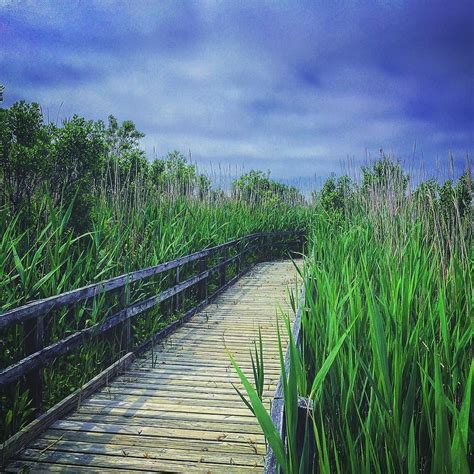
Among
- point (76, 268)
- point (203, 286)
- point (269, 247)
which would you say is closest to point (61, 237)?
point (76, 268)

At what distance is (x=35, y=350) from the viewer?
293cm

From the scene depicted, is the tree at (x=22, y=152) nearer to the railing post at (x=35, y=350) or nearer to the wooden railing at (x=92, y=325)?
the wooden railing at (x=92, y=325)

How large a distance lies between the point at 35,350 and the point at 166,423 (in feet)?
3.05

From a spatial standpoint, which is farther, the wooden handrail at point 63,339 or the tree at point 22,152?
the tree at point 22,152

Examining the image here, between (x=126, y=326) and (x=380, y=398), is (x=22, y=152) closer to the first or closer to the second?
(x=126, y=326)

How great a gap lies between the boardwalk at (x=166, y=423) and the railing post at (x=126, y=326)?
0.20 metres

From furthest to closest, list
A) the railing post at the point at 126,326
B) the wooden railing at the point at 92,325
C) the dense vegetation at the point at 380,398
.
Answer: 1. the railing post at the point at 126,326
2. the wooden railing at the point at 92,325
3. the dense vegetation at the point at 380,398

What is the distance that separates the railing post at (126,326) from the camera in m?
4.30

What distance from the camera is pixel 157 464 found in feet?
8.53

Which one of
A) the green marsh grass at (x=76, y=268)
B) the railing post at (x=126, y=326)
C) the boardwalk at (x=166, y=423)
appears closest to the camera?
the boardwalk at (x=166, y=423)

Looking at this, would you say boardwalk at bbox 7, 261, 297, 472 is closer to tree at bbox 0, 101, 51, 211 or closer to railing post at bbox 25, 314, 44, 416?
railing post at bbox 25, 314, 44, 416

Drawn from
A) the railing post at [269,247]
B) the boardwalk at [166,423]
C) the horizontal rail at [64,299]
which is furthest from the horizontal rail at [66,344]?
the railing post at [269,247]

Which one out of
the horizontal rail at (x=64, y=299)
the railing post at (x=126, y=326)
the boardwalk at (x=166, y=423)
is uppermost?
the horizontal rail at (x=64, y=299)

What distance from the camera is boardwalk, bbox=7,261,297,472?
2.62m
